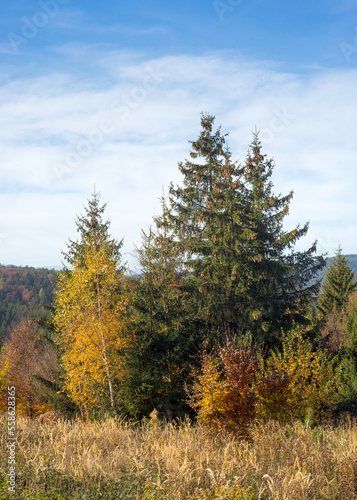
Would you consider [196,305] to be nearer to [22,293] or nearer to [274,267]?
[274,267]

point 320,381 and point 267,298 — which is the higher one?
point 267,298

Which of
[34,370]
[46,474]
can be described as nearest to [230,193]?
[46,474]

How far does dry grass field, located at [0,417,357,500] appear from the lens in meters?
5.09

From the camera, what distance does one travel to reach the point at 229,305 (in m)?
21.7

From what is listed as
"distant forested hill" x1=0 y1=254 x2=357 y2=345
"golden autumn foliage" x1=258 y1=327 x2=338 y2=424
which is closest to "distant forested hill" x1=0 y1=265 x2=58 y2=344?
"distant forested hill" x1=0 y1=254 x2=357 y2=345

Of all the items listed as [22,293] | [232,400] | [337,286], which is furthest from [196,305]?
[22,293]

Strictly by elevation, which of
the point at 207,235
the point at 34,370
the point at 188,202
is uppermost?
the point at 188,202

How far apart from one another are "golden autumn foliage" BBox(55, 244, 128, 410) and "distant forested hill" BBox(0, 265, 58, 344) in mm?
75511

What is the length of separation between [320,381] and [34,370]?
25.8 m

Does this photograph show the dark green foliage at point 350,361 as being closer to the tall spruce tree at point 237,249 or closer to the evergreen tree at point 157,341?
the tall spruce tree at point 237,249

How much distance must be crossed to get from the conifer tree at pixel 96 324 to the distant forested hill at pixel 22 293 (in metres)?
75.3

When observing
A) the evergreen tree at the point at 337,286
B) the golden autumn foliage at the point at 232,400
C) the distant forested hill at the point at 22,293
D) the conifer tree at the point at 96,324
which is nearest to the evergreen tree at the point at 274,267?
the conifer tree at the point at 96,324

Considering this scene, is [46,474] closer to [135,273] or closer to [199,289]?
[135,273]

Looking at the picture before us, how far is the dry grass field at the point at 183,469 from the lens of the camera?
509cm
